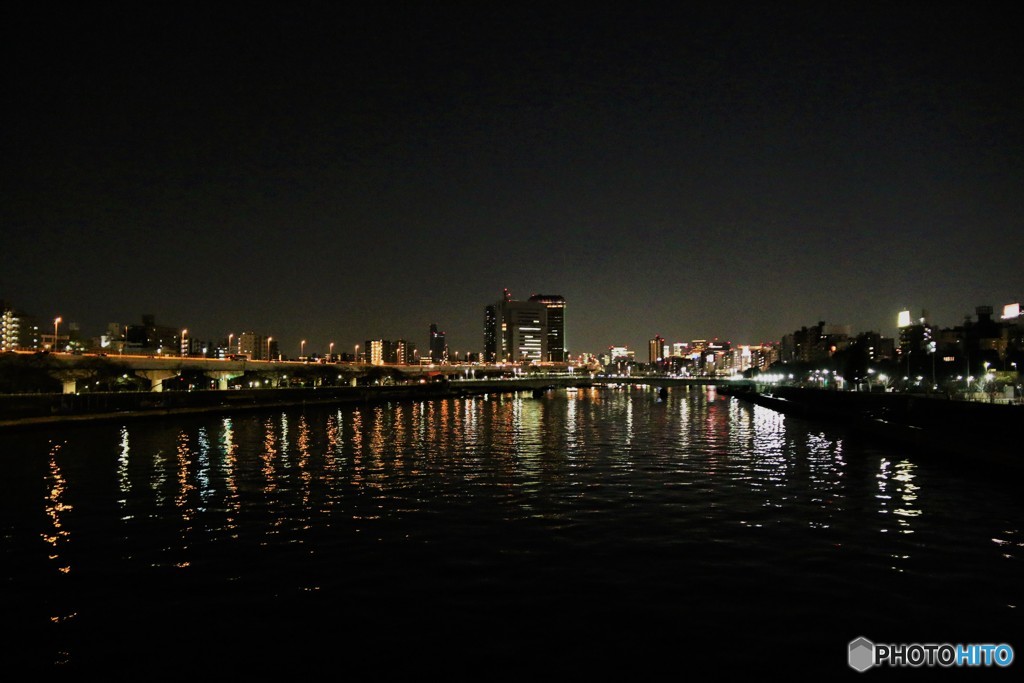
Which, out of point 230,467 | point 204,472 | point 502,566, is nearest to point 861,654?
point 502,566

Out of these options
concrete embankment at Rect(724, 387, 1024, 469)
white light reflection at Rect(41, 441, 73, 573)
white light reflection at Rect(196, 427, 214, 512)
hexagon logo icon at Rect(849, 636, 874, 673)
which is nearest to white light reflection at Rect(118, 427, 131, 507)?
white light reflection at Rect(41, 441, 73, 573)

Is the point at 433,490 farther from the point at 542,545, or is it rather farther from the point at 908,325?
the point at 908,325

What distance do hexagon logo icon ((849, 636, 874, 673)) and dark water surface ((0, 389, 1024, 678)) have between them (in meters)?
0.24

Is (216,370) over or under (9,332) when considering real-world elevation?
under

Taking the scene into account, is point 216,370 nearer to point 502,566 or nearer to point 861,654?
point 502,566

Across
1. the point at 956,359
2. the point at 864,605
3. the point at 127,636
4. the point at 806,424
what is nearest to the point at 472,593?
the point at 127,636

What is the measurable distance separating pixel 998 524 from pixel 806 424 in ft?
162

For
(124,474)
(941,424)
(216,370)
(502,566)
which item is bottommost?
(124,474)

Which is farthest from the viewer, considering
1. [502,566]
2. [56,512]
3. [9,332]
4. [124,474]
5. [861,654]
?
[9,332]

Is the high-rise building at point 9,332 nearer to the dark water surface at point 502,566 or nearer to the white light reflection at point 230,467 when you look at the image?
the white light reflection at point 230,467

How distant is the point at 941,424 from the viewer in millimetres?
43719

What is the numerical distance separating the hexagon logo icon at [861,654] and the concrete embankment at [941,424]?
2618cm

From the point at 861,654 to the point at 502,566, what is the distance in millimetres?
7461

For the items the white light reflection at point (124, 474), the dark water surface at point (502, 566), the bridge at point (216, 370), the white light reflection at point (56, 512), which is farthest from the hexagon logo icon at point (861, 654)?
the bridge at point (216, 370)
